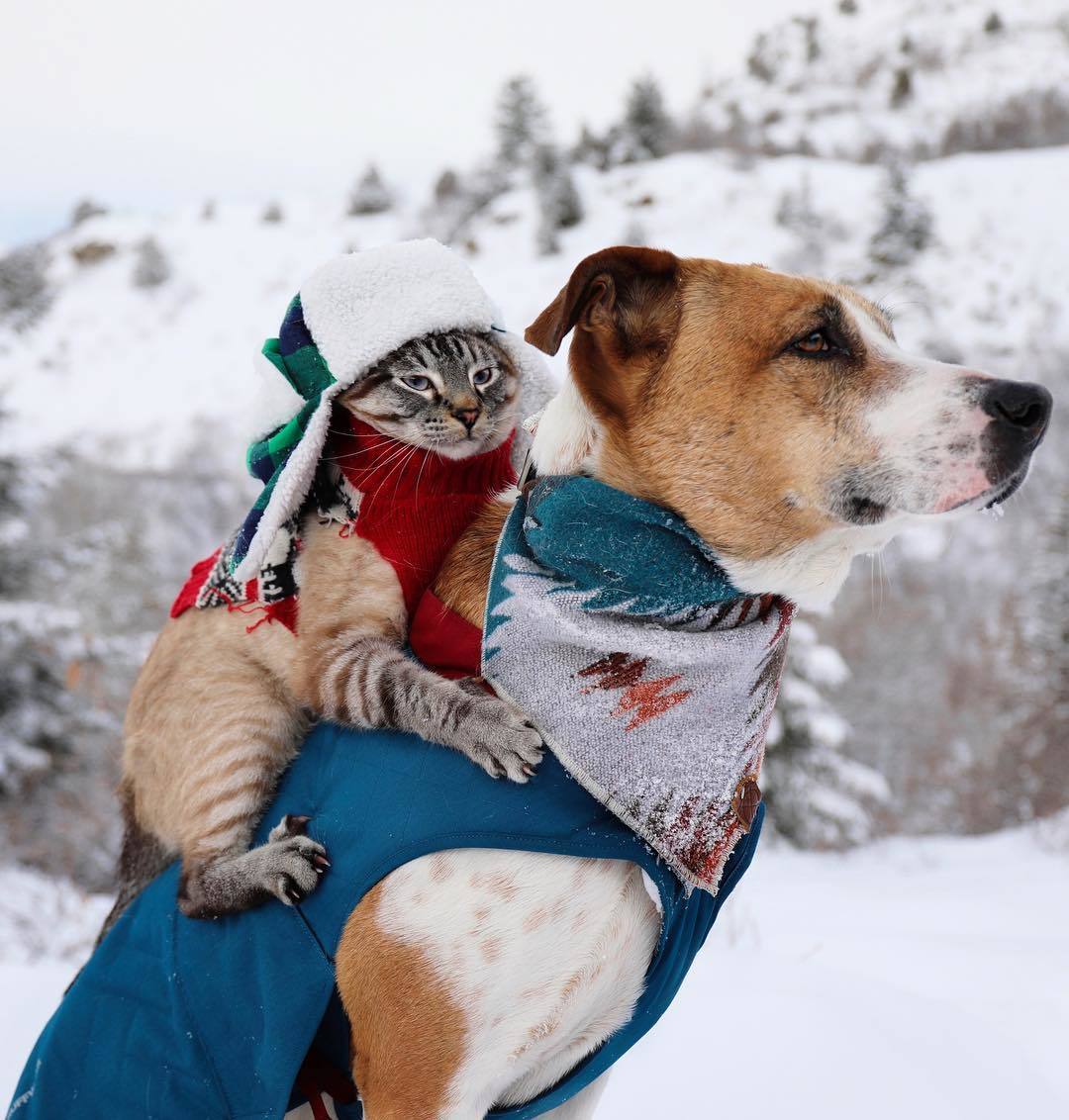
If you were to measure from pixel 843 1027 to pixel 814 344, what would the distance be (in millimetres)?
2911

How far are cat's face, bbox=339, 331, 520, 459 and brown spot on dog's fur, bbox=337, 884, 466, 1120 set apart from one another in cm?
120

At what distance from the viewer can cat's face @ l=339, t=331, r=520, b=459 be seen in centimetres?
254

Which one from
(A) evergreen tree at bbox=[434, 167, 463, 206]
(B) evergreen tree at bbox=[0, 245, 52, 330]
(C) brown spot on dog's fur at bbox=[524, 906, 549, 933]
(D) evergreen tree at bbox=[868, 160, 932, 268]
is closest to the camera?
(C) brown spot on dog's fur at bbox=[524, 906, 549, 933]

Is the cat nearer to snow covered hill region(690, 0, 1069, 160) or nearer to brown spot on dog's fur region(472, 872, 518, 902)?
brown spot on dog's fur region(472, 872, 518, 902)

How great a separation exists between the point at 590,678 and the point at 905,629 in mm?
24881

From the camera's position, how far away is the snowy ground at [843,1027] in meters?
3.31

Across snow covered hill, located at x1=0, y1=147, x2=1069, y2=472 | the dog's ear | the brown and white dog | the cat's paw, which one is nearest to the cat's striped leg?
the cat's paw

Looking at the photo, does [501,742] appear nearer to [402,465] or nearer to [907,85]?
[402,465]

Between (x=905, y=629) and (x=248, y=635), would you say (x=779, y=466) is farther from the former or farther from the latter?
(x=905, y=629)

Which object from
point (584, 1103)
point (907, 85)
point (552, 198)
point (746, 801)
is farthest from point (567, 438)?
point (907, 85)

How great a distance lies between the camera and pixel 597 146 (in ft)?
124

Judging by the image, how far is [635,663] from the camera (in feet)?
6.11

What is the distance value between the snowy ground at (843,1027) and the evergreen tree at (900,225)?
25.5 metres

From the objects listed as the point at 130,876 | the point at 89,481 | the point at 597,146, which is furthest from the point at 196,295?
the point at 130,876
